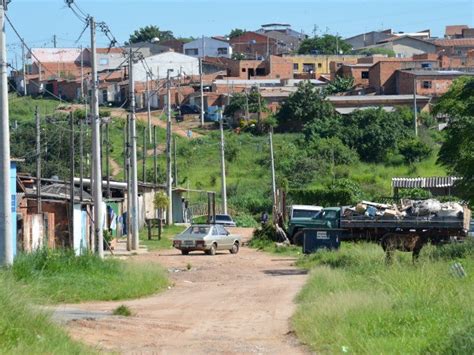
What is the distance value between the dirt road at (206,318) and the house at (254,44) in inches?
4528

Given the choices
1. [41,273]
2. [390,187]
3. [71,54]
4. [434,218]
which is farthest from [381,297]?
[71,54]

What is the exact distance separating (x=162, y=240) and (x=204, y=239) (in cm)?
910

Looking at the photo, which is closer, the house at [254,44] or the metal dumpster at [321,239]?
the metal dumpster at [321,239]

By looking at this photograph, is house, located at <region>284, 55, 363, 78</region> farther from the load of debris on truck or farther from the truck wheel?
the load of debris on truck

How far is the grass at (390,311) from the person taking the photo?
1519 centimetres

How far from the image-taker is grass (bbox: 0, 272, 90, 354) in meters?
14.1

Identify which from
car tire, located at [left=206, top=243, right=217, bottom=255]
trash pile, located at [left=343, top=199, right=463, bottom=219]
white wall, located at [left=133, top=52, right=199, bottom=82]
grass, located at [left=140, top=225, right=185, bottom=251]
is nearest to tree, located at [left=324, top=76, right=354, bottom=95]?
white wall, located at [left=133, top=52, right=199, bottom=82]

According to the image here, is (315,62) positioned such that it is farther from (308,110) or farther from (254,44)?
(308,110)

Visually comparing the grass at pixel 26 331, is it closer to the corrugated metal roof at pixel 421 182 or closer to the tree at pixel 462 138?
the tree at pixel 462 138

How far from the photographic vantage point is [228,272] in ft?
119

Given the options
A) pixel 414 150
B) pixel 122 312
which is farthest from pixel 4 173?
pixel 414 150

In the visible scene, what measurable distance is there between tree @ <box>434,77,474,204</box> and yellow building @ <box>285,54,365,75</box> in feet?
304

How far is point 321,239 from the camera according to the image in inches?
1507

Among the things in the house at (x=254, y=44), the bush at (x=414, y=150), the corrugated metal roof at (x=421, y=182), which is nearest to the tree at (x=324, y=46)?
the house at (x=254, y=44)
